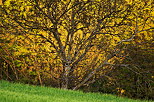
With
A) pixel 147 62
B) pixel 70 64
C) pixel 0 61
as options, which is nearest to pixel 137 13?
pixel 147 62

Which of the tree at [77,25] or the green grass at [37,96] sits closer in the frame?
the green grass at [37,96]

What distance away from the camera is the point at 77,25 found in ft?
35.8

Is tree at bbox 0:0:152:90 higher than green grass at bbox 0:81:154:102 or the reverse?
higher

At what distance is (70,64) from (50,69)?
1.45m

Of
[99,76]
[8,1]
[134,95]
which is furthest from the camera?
[134,95]

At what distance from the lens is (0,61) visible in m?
12.5

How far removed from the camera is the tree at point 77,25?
Result: 9805mm

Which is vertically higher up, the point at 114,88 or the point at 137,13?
the point at 137,13

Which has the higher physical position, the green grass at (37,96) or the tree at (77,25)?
the tree at (77,25)

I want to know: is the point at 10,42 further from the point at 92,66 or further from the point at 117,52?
the point at 117,52

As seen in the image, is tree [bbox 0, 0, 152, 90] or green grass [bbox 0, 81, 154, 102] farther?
tree [bbox 0, 0, 152, 90]

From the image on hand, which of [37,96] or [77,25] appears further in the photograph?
[77,25]

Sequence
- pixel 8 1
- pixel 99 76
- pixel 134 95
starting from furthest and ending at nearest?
pixel 134 95, pixel 99 76, pixel 8 1

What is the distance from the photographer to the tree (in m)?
9.80
